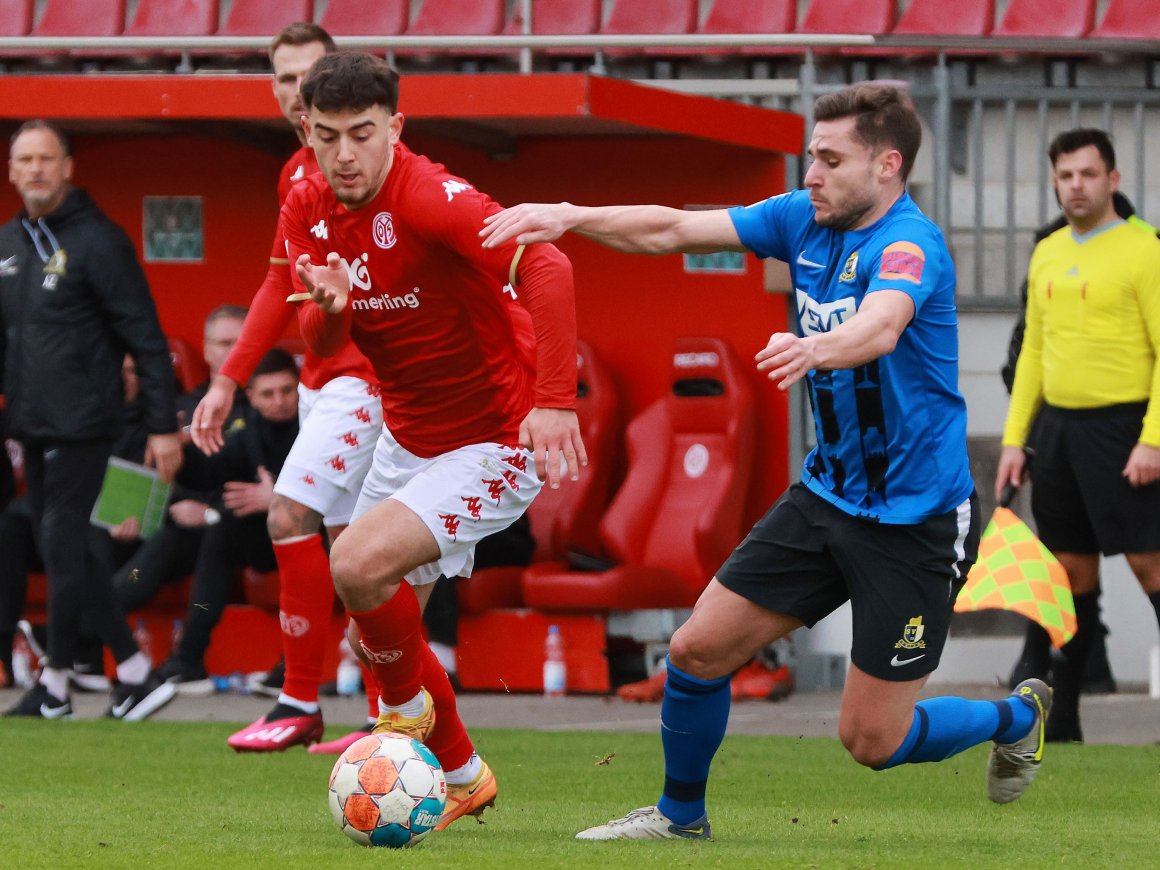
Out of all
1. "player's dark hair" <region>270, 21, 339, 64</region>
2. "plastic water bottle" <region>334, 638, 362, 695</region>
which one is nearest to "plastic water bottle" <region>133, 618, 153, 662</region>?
"plastic water bottle" <region>334, 638, 362, 695</region>

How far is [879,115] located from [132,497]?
5.89m

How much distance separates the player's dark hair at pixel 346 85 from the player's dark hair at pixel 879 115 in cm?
121

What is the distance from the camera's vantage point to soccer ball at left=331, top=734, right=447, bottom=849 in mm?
4977

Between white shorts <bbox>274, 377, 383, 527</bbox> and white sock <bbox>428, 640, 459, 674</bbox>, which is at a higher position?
white shorts <bbox>274, 377, 383, 527</bbox>

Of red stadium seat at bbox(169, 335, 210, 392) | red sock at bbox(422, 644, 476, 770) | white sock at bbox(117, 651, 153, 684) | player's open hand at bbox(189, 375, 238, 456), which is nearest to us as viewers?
red sock at bbox(422, 644, 476, 770)

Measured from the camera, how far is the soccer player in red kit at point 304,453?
23.5 ft

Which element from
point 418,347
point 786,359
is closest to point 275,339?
point 418,347

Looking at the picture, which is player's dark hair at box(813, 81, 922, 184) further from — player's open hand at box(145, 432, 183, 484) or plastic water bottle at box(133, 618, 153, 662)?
plastic water bottle at box(133, 618, 153, 662)

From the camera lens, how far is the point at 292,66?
7.30 meters

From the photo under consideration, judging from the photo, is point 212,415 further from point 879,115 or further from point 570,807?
point 879,115

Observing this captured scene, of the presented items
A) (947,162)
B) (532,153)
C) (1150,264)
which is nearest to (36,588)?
(532,153)

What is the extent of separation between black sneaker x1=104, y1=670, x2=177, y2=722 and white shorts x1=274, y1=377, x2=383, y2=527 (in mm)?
1926

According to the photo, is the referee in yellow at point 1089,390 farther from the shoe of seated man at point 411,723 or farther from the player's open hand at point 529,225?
the player's open hand at point 529,225

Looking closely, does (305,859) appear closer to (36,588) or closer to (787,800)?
(787,800)
